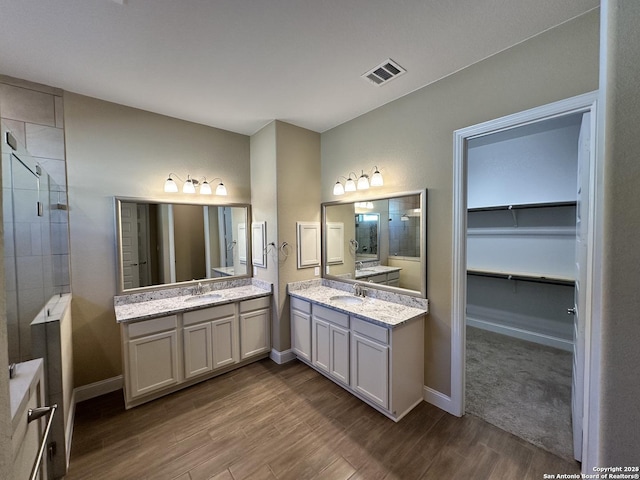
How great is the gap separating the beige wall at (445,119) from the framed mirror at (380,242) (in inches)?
4.3

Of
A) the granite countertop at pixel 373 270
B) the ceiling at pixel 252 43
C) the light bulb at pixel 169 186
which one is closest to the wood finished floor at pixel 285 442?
the granite countertop at pixel 373 270

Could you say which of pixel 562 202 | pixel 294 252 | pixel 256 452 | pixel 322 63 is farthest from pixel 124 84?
pixel 562 202

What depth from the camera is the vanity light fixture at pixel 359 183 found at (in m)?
2.58

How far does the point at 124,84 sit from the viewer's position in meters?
2.18

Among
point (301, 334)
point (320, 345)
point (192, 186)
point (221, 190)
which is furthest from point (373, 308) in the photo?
point (192, 186)

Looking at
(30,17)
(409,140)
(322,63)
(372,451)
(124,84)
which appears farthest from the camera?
(409,140)

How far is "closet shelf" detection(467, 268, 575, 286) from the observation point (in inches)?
122

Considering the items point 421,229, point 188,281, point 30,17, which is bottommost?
point 188,281

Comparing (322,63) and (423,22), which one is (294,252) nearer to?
(322,63)

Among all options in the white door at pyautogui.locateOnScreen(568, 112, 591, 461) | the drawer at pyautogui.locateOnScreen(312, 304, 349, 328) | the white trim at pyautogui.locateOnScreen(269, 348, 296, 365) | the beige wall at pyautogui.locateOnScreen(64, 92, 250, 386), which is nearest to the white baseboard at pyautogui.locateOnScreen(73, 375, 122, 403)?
the beige wall at pyautogui.locateOnScreen(64, 92, 250, 386)

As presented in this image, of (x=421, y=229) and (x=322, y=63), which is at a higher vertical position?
(x=322, y=63)

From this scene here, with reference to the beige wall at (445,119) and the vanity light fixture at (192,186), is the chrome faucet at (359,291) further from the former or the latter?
the vanity light fixture at (192,186)

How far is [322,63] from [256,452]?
9.53ft

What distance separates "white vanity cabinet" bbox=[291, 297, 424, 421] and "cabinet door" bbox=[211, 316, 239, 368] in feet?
2.87
